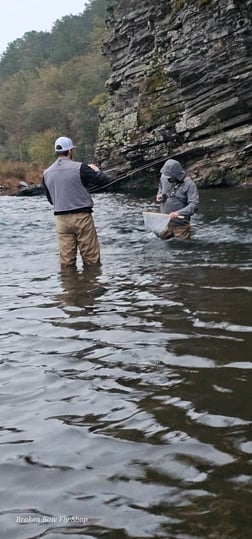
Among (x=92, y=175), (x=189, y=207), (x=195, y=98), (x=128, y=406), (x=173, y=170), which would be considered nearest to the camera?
(x=128, y=406)

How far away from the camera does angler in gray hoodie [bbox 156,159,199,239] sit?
437 inches

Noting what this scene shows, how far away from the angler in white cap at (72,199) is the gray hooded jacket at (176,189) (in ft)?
6.79

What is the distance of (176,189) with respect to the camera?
446 inches

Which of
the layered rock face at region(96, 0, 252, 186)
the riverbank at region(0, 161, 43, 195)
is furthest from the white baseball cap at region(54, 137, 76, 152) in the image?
the riverbank at region(0, 161, 43, 195)

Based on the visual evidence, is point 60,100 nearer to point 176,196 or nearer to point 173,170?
point 176,196

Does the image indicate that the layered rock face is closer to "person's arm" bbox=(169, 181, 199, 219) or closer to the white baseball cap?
"person's arm" bbox=(169, 181, 199, 219)

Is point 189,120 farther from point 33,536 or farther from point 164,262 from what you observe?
point 33,536

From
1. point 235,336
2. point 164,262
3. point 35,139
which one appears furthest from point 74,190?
point 35,139

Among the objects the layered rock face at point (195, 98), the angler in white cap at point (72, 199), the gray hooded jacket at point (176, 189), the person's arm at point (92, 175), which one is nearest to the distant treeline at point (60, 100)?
the layered rock face at point (195, 98)

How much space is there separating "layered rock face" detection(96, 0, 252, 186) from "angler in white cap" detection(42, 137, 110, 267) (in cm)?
1553

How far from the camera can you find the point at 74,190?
9.30 m

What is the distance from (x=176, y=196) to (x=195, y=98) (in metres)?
15.7

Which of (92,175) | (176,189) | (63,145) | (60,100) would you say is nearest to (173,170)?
(176,189)

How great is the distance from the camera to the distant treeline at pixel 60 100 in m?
73.6
